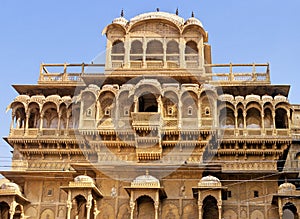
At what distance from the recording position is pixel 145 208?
88.5 ft

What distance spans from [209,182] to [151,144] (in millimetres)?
4346

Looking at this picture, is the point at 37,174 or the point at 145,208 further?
the point at 37,174

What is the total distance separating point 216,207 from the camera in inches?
1068

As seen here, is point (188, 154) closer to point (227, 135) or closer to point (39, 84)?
point (227, 135)

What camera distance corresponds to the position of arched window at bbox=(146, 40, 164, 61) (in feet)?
110

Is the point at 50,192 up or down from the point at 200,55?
down

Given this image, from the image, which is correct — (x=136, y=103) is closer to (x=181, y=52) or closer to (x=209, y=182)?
(x=181, y=52)

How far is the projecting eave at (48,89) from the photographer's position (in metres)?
32.2

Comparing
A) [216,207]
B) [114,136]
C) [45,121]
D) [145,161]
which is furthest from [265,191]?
[45,121]

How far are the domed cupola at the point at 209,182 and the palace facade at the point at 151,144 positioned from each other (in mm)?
52

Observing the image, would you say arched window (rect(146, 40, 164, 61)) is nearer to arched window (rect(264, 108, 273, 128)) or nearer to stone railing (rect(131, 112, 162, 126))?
stone railing (rect(131, 112, 162, 126))

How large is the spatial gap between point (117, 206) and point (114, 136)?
13.2 feet

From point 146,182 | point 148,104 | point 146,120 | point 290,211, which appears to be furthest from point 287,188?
point 148,104

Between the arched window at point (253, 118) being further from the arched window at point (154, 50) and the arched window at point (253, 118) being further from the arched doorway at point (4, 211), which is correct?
the arched doorway at point (4, 211)
